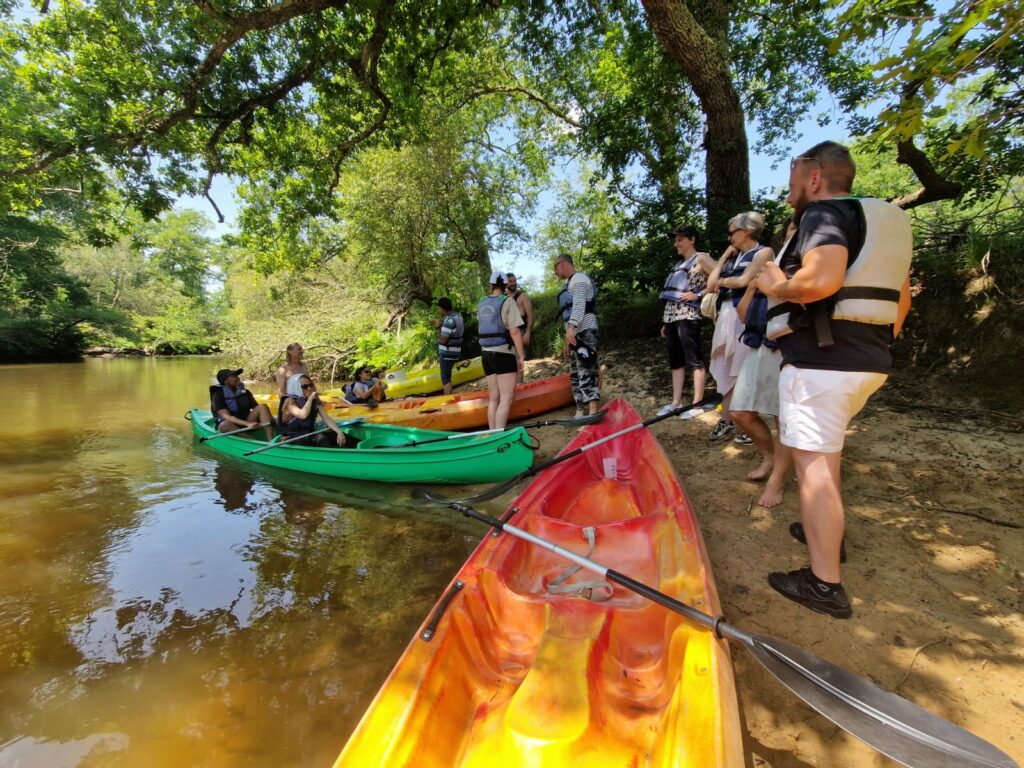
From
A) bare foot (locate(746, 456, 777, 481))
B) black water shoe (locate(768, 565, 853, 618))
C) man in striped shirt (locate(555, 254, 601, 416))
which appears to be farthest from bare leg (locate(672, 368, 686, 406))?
black water shoe (locate(768, 565, 853, 618))

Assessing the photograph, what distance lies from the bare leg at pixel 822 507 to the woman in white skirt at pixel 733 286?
4.42ft

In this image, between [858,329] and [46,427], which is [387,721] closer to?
[858,329]

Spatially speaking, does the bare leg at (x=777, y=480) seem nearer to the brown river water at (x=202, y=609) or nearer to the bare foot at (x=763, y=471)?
the bare foot at (x=763, y=471)

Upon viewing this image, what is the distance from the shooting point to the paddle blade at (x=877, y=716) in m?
1.22

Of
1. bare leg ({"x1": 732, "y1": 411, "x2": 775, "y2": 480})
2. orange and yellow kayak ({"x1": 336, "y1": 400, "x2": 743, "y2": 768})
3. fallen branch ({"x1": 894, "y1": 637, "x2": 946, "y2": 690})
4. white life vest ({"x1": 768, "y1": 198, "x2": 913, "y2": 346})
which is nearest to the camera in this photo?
orange and yellow kayak ({"x1": 336, "y1": 400, "x2": 743, "y2": 768})

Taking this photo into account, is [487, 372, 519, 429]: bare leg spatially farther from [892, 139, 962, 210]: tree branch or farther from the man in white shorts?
[892, 139, 962, 210]: tree branch

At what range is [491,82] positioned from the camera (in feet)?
42.2

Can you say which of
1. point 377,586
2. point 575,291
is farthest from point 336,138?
point 377,586

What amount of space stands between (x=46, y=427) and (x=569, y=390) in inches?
448

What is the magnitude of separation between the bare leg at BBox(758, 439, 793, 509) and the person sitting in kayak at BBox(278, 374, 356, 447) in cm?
507

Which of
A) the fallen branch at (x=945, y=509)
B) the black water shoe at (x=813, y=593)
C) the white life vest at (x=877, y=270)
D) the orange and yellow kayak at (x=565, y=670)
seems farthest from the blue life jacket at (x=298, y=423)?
the fallen branch at (x=945, y=509)

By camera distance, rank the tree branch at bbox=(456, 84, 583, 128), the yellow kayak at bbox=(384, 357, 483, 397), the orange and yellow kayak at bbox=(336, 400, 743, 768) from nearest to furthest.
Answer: the orange and yellow kayak at bbox=(336, 400, 743, 768)
the yellow kayak at bbox=(384, 357, 483, 397)
the tree branch at bbox=(456, 84, 583, 128)

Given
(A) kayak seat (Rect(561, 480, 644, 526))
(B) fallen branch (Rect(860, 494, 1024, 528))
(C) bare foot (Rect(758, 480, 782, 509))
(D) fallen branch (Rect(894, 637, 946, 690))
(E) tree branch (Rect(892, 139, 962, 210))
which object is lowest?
(D) fallen branch (Rect(894, 637, 946, 690))

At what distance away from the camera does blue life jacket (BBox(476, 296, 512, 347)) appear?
17.7ft
